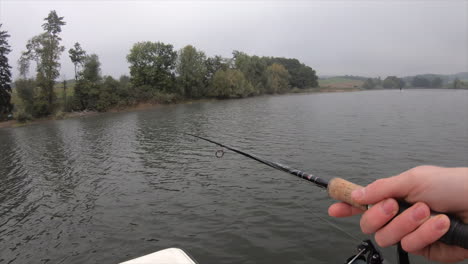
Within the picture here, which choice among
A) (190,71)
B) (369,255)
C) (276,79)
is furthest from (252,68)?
(369,255)

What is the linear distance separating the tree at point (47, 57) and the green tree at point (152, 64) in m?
19.3

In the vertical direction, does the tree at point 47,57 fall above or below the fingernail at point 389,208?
above

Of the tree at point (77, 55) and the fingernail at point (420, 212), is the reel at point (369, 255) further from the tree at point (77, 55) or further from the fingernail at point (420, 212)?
the tree at point (77, 55)

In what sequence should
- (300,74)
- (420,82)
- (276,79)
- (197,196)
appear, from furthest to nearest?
(420,82) → (300,74) → (276,79) → (197,196)

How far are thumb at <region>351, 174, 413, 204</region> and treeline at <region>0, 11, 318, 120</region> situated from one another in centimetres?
6133

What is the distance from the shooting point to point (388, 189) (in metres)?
1.63

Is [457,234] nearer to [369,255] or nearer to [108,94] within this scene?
[369,255]

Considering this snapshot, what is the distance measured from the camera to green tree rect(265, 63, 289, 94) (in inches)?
4498

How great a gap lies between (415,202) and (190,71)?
3372 inches

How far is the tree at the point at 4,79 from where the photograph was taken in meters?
55.4

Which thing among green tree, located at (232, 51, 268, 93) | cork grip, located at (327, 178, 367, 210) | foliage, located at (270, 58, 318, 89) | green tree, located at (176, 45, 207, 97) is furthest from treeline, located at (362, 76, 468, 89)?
cork grip, located at (327, 178, 367, 210)

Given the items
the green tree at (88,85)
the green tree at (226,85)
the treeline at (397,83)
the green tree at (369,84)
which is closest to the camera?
Result: the green tree at (88,85)

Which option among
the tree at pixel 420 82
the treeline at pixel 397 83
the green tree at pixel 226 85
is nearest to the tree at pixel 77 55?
the green tree at pixel 226 85

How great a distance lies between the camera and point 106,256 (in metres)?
7.91
